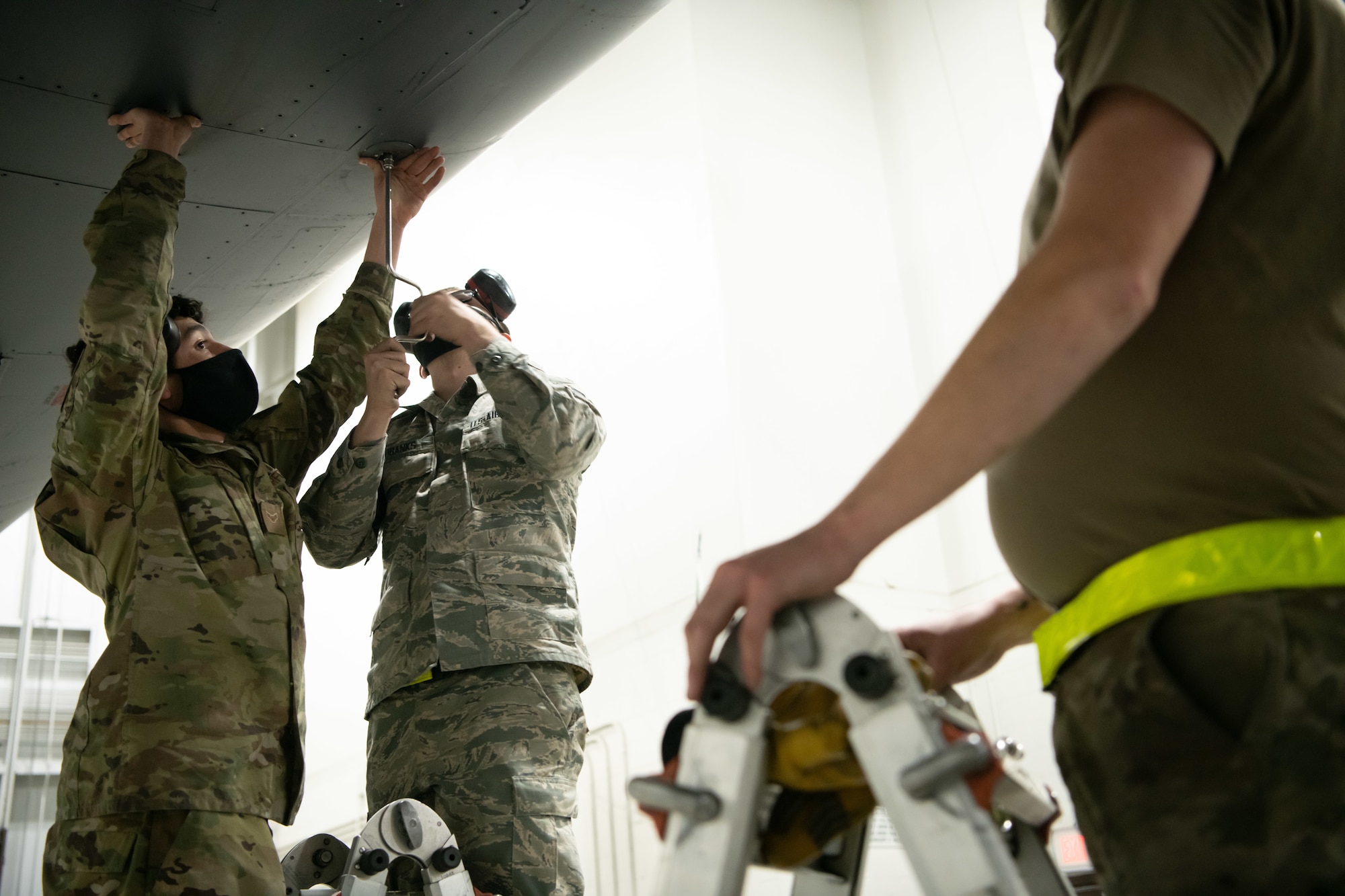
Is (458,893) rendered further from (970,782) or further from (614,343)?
(614,343)

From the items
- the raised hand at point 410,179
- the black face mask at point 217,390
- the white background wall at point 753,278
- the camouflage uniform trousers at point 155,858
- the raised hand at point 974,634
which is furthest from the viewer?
the white background wall at point 753,278

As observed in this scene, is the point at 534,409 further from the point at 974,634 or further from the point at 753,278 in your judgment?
the point at 753,278

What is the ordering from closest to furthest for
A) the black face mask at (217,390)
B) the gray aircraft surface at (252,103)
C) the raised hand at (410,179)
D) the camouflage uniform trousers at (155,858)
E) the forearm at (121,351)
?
the camouflage uniform trousers at (155,858) < the forearm at (121,351) < the gray aircraft surface at (252,103) < the black face mask at (217,390) < the raised hand at (410,179)

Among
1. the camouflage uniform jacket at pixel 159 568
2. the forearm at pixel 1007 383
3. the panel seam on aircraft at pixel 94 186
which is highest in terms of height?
the panel seam on aircraft at pixel 94 186

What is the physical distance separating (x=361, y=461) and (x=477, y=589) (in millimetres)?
366

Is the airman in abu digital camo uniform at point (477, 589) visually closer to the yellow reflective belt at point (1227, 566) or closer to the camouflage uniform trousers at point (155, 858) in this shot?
the camouflage uniform trousers at point (155, 858)

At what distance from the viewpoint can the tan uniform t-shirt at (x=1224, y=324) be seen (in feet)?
1.93

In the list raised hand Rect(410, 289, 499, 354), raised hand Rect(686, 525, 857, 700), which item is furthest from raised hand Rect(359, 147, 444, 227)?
raised hand Rect(686, 525, 857, 700)

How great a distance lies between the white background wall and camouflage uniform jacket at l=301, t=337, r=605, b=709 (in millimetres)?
1100

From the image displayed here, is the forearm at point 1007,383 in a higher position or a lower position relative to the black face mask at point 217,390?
lower

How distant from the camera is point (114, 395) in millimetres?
1613

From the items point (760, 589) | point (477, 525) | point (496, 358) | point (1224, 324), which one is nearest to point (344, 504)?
point (477, 525)

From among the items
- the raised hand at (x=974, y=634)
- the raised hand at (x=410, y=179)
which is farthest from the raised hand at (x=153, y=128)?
the raised hand at (x=974, y=634)

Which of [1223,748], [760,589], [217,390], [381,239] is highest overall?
[381,239]
